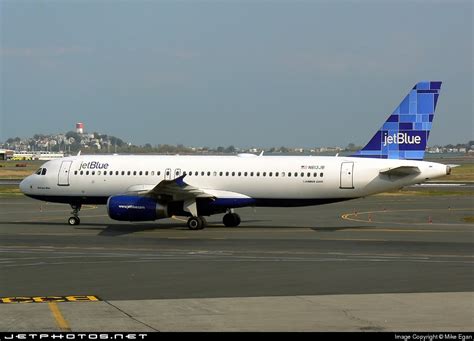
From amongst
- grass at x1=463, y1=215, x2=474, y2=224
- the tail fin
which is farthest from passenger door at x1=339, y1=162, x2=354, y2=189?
grass at x1=463, y1=215, x2=474, y2=224

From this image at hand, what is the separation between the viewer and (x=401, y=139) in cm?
4103

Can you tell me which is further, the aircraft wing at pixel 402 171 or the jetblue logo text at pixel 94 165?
the jetblue logo text at pixel 94 165

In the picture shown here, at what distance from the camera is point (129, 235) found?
37000mm

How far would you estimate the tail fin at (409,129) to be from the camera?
4100 centimetres

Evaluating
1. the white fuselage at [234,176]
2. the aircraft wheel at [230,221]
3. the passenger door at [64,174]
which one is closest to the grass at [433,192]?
the white fuselage at [234,176]

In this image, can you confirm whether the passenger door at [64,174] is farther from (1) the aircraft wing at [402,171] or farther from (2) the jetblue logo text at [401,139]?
(2) the jetblue logo text at [401,139]

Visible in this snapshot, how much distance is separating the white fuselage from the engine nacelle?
114 inches

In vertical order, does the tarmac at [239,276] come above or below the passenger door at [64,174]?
below

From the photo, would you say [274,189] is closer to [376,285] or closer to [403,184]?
[403,184]

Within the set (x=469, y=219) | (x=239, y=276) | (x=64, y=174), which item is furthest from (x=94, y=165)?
(x=239, y=276)

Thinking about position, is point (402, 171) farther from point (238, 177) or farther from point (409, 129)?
point (238, 177)

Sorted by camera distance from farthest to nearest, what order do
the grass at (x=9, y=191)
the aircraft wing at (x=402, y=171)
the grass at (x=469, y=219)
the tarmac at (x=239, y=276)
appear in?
the grass at (x=9, y=191), the grass at (x=469, y=219), the aircraft wing at (x=402, y=171), the tarmac at (x=239, y=276)

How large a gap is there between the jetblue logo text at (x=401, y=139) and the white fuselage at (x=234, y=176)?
140 cm

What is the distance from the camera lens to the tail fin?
41.0 meters
